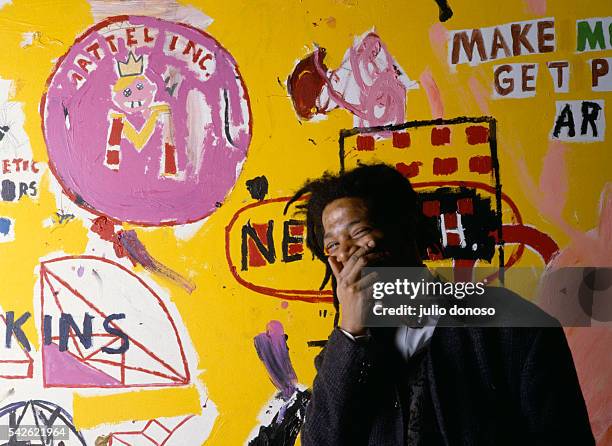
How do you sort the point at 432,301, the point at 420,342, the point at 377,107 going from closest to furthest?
1. the point at 420,342
2. the point at 432,301
3. the point at 377,107

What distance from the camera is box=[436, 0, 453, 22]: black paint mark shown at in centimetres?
154

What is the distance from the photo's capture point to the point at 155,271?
165 cm

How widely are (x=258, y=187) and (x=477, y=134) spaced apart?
0.60m

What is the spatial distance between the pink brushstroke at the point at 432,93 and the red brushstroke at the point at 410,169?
13 centimetres

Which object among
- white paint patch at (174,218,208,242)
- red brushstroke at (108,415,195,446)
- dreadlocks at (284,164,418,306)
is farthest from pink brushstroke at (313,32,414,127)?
red brushstroke at (108,415,195,446)

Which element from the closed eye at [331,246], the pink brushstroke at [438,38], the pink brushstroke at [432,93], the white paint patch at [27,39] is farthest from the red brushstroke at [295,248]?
the white paint patch at [27,39]

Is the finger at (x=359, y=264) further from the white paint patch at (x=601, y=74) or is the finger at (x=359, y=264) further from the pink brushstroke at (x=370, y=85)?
the white paint patch at (x=601, y=74)

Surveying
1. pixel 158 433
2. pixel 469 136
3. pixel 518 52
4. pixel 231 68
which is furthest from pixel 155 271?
pixel 518 52

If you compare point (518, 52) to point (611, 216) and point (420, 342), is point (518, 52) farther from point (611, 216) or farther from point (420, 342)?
point (420, 342)

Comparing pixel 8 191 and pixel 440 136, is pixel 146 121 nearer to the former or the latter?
pixel 8 191

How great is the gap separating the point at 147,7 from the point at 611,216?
1.38 metres

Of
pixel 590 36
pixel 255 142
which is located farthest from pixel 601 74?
pixel 255 142

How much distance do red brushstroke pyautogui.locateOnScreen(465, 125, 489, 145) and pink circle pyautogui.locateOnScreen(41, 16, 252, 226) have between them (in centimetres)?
60

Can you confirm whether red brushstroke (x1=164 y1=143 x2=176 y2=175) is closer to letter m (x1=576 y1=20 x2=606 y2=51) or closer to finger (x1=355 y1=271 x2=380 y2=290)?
finger (x1=355 y1=271 x2=380 y2=290)
